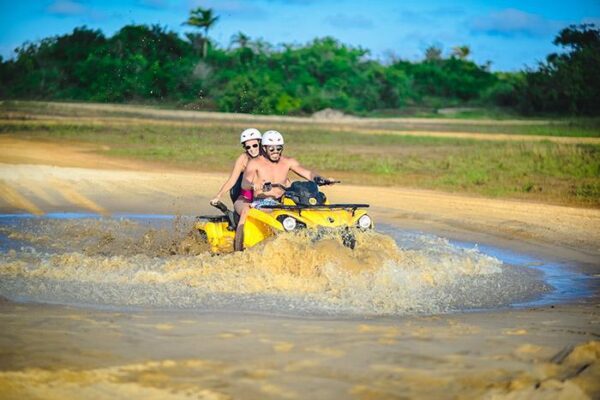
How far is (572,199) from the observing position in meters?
19.9

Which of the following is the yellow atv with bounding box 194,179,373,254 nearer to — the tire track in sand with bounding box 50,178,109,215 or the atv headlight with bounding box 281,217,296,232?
the atv headlight with bounding box 281,217,296,232

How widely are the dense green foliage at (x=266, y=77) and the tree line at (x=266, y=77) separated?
2.4 inches

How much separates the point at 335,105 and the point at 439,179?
1054 inches

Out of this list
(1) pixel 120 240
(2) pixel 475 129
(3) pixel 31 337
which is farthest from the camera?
(2) pixel 475 129

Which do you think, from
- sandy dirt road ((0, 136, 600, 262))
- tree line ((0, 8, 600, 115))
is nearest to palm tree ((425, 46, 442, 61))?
tree line ((0, 8, 600, 115))

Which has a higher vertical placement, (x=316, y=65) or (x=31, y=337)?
(x=316, y=65)

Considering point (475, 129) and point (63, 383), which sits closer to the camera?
point (63, 383)

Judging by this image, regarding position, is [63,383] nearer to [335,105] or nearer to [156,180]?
[156,180]

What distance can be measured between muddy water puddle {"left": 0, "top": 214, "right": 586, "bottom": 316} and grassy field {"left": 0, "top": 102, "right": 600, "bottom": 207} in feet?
28.6

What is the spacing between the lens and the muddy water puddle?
366 inches

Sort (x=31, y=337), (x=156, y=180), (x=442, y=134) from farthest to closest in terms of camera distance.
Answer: (x=442, y=134), (x=156, y=180), (x=31, y=337)

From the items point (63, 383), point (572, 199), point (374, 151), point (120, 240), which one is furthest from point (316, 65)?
point (63, 383)

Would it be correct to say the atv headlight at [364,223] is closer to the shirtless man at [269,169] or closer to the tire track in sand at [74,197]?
the shirtless man at [269,169]

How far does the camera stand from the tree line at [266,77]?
4734 centimetres
